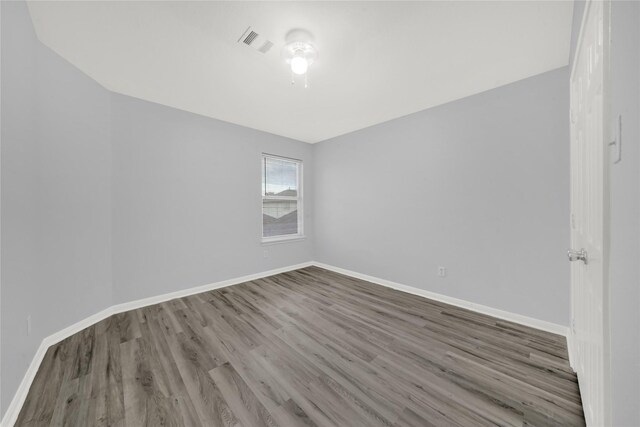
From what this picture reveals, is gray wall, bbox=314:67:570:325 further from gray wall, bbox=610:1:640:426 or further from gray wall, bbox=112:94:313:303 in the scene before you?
gray wall, bbox=610:1:640:426

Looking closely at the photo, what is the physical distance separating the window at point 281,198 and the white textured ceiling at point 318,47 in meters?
1.54

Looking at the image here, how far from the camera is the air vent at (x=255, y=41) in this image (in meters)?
1.76

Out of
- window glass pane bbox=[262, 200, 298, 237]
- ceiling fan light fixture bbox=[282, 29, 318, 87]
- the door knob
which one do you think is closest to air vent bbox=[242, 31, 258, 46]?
ceiling fan light fixture bbox=[282, 29, 318, 87]

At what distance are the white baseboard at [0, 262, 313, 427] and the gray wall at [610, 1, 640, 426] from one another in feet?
8.89

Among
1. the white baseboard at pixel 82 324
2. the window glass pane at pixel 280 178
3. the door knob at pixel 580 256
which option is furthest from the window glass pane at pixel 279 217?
the door knob at pixel 580 256

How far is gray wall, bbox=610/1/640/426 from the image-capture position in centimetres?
52

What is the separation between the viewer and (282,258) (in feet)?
14.2

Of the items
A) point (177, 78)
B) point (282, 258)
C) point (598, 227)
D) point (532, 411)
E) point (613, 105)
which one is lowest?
point (532, 411)

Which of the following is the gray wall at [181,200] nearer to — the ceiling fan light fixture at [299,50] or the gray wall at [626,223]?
the ceiling fan light fixture at [299,50]

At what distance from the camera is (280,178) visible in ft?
14.6

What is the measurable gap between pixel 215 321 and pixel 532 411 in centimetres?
265

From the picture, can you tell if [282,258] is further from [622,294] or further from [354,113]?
[622,294]

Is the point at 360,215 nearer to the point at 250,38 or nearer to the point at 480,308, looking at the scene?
the point at 480,308

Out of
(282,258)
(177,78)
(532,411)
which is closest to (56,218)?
(177,78)
